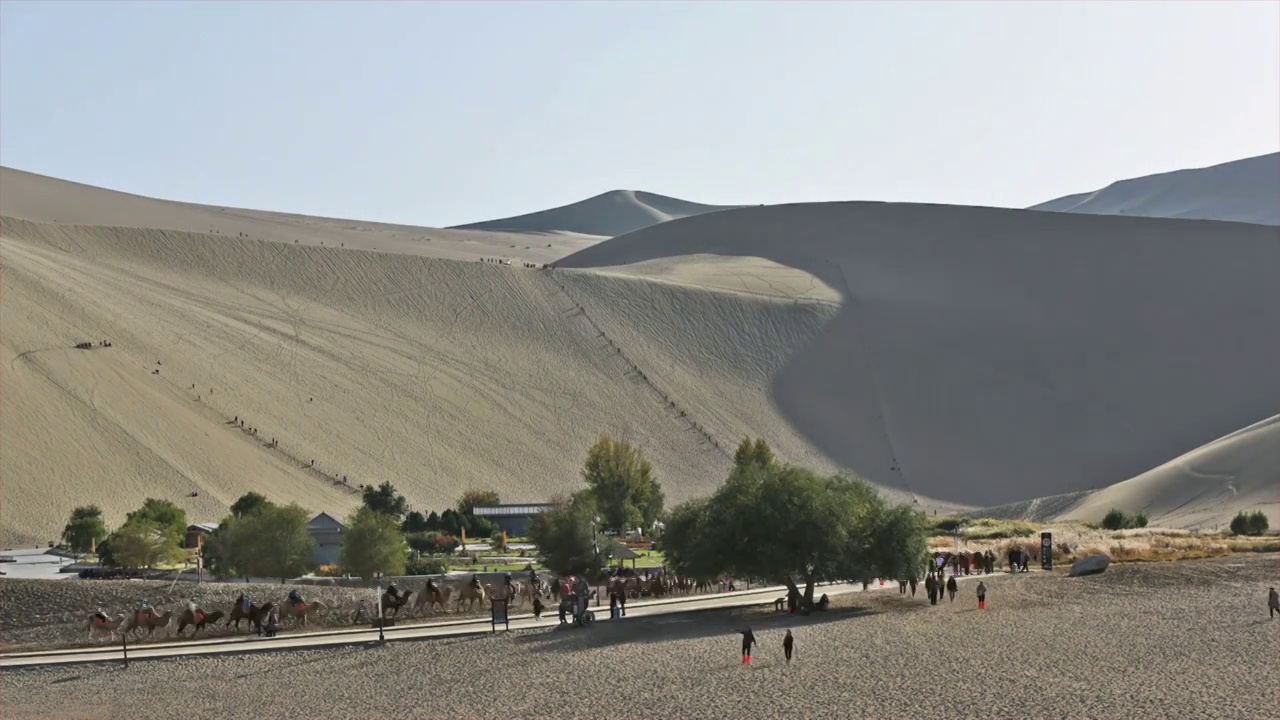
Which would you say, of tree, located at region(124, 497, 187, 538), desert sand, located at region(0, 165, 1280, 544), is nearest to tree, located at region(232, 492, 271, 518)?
tree, located at region(124, 497, 187, 538)

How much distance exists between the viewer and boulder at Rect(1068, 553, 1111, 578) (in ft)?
125

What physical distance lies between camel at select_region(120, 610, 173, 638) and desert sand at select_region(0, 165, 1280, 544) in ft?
93.1

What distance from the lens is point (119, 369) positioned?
72.2 metres

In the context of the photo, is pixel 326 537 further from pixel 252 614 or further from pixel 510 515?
pixel 252 614

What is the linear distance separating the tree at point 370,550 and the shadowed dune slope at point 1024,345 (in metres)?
44.2

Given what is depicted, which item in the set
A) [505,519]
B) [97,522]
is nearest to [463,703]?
[97,522]

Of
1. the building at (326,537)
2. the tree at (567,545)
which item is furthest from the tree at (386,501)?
the tree at (567,545)

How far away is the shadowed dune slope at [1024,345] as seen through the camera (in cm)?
8569

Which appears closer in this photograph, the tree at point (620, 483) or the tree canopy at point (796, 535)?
the tree canopy at point (796, 535)

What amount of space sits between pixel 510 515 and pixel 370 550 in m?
25.3

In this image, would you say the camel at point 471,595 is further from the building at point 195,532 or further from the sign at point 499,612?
the building at point 195,532

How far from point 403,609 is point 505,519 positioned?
31.8 metres

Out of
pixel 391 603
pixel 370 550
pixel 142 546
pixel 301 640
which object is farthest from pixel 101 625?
pixel 142 546

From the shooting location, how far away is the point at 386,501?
6341cm
